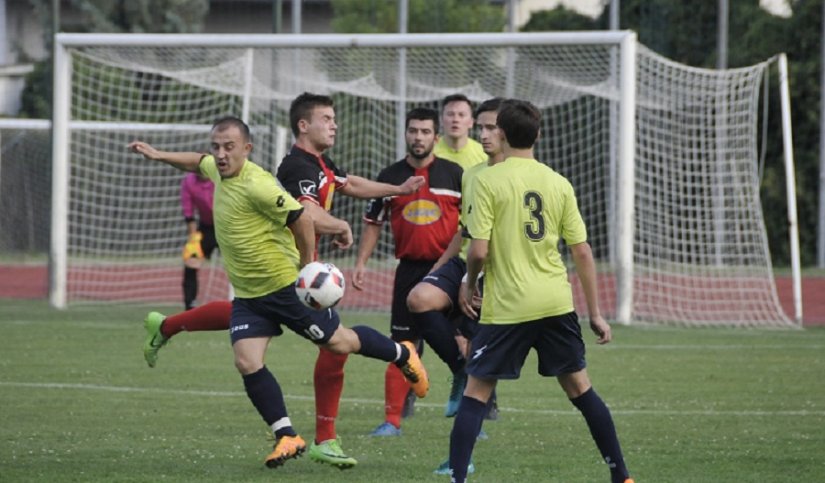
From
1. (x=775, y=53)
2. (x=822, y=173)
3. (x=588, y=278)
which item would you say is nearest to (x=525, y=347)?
(x=588, y=278)

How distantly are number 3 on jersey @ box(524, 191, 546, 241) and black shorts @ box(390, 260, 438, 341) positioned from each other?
8.83ft

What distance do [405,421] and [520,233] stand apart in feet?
10.9

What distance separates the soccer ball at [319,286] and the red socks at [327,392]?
58 centimetres

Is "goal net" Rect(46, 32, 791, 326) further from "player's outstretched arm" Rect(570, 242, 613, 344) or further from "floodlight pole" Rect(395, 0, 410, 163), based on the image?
"player's outstretched arm" Rect(570, 242, 613, 344)

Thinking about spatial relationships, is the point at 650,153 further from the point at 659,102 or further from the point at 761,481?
the point at 761,481

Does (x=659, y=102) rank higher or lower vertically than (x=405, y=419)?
higher

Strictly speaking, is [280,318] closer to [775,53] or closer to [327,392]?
[327,392]

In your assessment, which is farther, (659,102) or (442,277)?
(659,102)

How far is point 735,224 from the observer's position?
61.3 feet

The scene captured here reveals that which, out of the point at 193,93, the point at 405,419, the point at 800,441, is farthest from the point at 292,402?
the point at 193,93

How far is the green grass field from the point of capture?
25.7 ft

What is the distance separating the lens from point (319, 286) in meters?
7.71

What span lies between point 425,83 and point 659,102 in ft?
12.8

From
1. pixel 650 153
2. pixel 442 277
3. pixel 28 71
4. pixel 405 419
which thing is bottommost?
pixel 405 419
